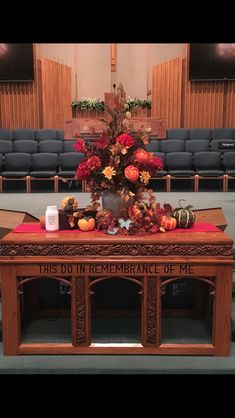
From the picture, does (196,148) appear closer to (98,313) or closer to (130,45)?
(130,45)

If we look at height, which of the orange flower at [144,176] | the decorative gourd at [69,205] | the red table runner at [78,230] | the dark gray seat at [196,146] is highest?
the dark gray seat at [196,146]

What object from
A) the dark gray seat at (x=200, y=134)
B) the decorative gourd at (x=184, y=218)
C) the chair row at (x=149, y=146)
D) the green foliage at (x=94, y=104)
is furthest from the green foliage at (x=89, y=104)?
the decorative gourd at (x=184, y=218)

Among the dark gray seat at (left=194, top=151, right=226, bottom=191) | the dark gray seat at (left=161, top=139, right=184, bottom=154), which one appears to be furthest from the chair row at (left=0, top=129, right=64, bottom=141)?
the dark gray seat at (left=194, top=151, right=226, bottom=191)

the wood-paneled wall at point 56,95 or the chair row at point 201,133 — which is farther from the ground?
the wood-paneled wall at point 56,95

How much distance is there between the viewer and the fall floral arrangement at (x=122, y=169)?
2254 mm

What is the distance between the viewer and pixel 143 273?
2.19 m

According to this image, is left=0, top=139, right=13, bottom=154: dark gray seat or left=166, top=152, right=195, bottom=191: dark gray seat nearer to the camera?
left=166, top=152, right=195, bottom=191: dark gray seat

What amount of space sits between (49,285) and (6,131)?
5.63 meters

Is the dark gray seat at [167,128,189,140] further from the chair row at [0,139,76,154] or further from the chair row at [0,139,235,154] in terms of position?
the chair row at [0,139,76,154]

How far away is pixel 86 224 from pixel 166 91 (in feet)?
21.8

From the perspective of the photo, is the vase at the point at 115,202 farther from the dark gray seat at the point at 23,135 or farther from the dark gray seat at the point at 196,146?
the dark gray seat at the point at 23,135

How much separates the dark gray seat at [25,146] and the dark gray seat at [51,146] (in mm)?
118

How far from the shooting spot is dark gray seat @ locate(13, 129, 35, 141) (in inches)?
309

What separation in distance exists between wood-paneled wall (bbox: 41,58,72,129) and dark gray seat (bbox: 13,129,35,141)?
0.72 metres
